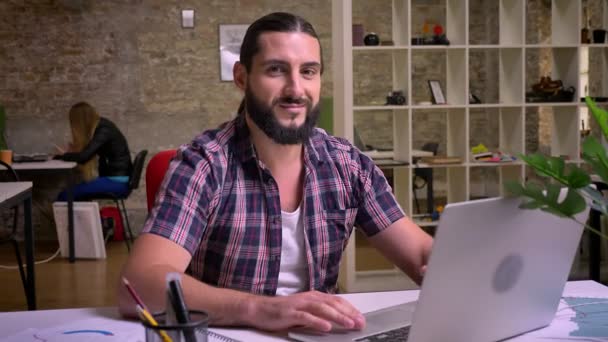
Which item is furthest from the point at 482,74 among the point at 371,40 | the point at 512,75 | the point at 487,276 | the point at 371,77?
the point at 487,276

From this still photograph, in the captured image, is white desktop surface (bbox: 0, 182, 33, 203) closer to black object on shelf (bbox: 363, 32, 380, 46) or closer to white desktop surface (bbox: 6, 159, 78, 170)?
white desktop surface (bbox: 6, 159, 78, 170)

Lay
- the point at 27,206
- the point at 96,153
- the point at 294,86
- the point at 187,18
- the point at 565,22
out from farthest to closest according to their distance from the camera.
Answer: the point at 187,18 → the point at 96,153 → the point at 565,22 → the point at 27,206 → the point at 294,86

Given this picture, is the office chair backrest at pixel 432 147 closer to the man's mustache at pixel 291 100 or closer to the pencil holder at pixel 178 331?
the man's mustache at pixel 291 100

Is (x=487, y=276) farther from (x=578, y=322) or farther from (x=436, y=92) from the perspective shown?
(x=436, y=92)

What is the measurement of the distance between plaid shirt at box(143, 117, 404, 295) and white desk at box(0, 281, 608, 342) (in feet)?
→ 0.73

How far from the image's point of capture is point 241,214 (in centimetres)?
179

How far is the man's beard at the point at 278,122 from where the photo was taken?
180 centimetres

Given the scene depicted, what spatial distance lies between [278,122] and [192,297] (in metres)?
0.53

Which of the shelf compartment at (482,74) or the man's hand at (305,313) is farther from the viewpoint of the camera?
the shelf compartment at (482,74)

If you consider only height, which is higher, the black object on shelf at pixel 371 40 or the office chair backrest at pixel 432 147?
the black object on shelf at pixel 371 40

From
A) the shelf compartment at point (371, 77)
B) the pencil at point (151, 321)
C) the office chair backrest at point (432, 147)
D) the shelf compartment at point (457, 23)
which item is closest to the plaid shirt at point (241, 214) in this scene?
the pencil at point (151, 321)

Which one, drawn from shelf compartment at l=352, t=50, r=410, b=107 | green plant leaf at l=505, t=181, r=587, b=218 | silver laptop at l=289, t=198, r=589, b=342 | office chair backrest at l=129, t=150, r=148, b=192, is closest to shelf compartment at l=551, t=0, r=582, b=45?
shelf compartment at l=352, t=50, r=410, b=107

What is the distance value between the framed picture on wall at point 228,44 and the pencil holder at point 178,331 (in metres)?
7.05

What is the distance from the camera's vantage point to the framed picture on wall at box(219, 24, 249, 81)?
7.91 m
